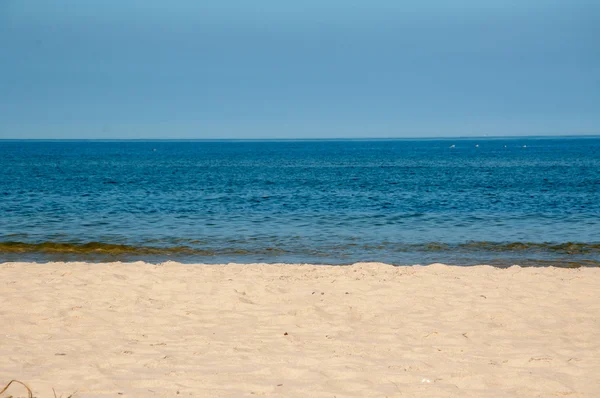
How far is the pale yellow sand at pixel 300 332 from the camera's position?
621 centimetres

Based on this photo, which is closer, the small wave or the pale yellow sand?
the pale yellow sand

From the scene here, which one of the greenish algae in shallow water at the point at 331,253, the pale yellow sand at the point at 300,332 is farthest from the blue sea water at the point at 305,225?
the pale yellow sand at the point at 300,332

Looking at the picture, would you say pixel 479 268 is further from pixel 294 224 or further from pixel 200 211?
pixel 200 211

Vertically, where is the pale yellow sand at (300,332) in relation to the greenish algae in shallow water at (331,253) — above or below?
above

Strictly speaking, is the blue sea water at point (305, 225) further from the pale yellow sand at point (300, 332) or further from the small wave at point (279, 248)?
the pale yellow sand at point (300, 332)

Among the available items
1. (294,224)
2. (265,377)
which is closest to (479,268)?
(265,377)

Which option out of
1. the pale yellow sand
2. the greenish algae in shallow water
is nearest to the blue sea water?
the greenish algae in shallow water

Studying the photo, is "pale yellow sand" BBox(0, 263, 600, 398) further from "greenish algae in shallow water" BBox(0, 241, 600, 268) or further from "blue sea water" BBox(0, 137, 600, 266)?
"blue sea water" BBox(0, 137, 600, 266)

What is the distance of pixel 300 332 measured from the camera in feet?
27.1

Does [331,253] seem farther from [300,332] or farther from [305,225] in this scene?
[300,332]

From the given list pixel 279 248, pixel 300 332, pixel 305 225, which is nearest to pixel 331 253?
pixel 279 248

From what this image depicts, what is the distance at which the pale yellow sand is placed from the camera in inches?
245

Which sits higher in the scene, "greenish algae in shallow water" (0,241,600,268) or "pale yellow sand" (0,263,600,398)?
"pale yellow sand" (0,263,600,398)

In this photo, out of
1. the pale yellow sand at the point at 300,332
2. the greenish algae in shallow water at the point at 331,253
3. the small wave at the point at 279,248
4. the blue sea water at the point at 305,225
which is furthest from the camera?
the small wave at the point at 279,248
